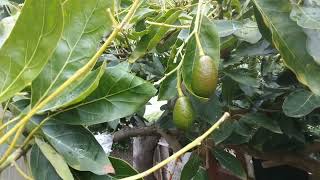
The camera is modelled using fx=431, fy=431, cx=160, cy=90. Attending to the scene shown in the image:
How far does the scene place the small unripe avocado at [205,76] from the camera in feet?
1.67

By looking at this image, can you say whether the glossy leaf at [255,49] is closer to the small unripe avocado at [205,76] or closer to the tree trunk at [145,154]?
the small unripe avocado at [205,76]

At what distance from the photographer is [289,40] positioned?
527 millimetres

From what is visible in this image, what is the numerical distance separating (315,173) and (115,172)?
2.29ft

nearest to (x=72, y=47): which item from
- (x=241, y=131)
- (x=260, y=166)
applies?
(x=241, y=131)

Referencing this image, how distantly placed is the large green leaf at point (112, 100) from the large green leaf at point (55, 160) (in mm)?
42

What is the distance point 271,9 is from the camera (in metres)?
0.55

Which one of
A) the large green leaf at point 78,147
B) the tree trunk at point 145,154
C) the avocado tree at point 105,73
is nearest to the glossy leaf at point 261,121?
the avocado tree at point 105,73

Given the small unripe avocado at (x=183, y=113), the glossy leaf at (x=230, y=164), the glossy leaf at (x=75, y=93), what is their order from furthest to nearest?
the glossy leaf at (x=230, y=164), the small unripe avocado at (x=183, y=113), the glossy leaf at (x=75, y=93)

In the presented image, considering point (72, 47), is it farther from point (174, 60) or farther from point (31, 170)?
point (174, 60)

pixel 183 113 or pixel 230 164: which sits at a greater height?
pixel 183 113

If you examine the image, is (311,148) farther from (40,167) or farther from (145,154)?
(145,154)

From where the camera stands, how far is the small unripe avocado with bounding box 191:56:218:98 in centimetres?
51

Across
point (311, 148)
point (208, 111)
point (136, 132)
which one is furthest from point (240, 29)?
point (136, 132)

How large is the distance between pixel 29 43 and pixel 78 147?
185 mm
